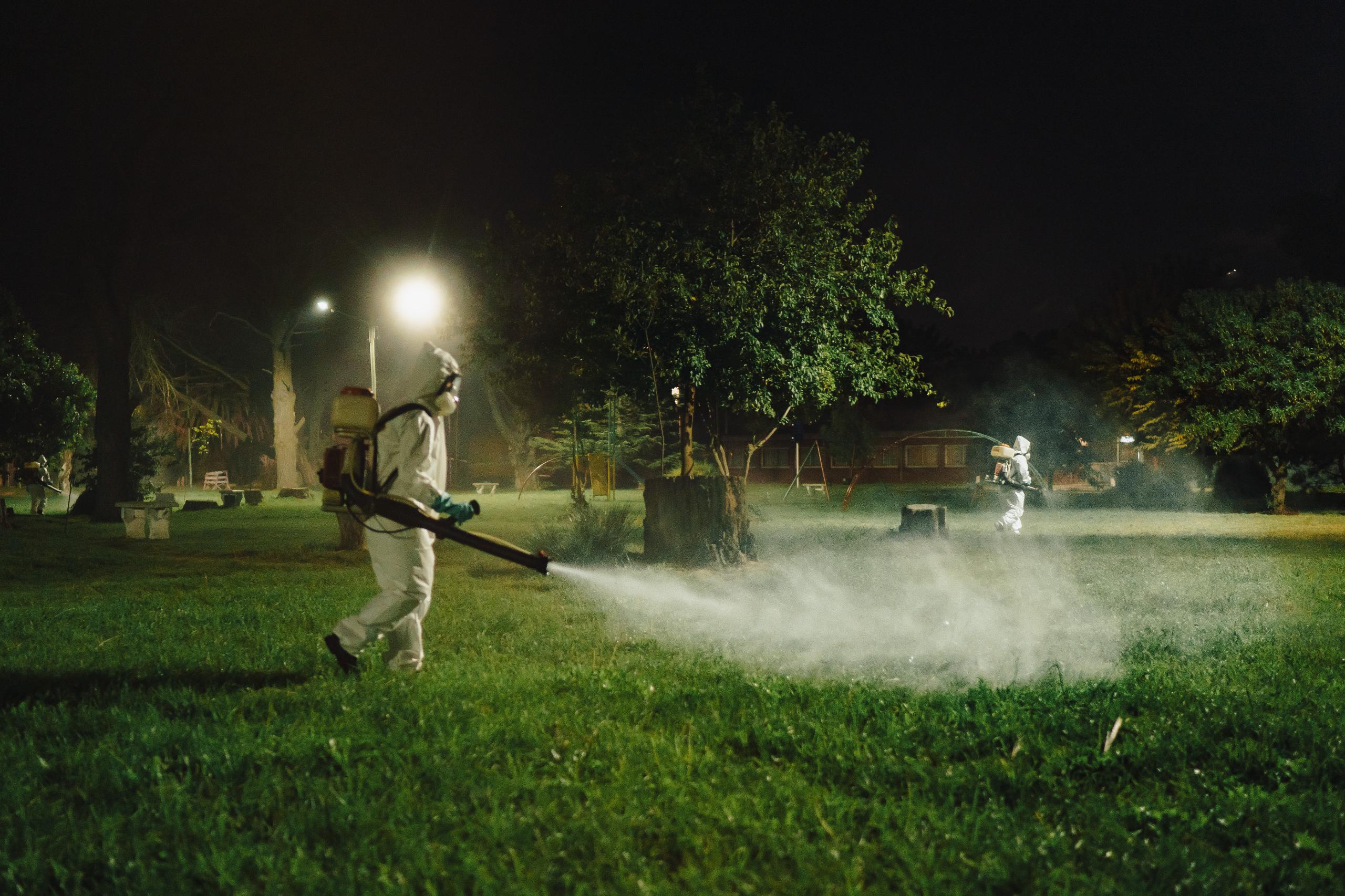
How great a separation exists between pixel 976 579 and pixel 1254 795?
7.12 meters

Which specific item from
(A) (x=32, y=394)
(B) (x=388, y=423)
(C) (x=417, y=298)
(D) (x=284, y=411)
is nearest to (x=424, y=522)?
(B) (x=388, y=423)

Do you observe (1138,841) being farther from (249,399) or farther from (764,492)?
(249,399)

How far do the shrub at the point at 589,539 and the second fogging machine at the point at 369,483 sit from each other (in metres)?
6.91

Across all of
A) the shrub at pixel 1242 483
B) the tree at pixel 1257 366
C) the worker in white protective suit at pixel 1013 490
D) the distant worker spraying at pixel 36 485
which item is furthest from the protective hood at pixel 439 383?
the shrub at pixel 1242 483

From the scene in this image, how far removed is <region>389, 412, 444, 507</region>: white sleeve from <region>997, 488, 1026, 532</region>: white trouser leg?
14.7m

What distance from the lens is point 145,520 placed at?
1795 cm

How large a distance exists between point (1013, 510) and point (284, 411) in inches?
1335

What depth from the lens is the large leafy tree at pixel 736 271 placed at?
12.2 m

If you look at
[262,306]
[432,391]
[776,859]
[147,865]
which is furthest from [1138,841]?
[262,306]

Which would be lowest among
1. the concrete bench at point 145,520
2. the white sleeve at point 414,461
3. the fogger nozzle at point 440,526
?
the concrete bench at point 145,520

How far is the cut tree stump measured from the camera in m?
16.1

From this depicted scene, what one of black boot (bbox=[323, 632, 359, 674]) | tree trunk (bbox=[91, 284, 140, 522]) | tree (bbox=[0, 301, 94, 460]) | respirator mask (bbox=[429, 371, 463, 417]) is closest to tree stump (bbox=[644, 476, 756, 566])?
respirator mask (bbox=[429, 371, 463, 417])

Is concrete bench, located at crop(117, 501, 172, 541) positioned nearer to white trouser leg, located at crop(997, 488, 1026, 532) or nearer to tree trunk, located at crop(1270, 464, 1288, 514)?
white trouser leg, located at crop(997, 488, 1026, 532)

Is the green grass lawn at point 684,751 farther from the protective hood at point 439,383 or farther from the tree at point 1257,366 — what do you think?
the tree at point 1257,366
